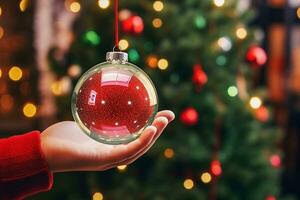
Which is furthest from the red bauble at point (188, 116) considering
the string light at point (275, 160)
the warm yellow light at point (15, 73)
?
the warm yellow light at point (15, 73)

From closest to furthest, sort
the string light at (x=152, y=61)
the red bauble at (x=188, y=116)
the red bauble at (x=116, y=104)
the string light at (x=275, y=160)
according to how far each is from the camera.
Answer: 1. the red bauble at (x=116, y=104)
2. the red bauble at (x=188, y=116)
3. the string light at (x=152, y=61)
4. the string light at (x=275, y=160)

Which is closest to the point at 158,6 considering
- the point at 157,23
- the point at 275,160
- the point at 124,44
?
the point at 157,23

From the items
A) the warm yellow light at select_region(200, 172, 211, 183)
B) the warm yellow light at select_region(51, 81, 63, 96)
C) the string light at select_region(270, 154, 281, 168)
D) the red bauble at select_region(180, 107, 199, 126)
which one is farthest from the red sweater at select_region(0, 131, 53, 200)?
the string light at select_region(270, 154, 281, 168)

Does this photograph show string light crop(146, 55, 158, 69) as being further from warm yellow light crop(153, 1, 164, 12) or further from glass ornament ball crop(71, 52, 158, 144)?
glass ornament ball crop(71, 52, 158, 144)

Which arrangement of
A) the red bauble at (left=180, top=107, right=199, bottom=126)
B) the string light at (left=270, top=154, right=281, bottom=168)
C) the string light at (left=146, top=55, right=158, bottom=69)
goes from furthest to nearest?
the string light at (left=270, top=154, right=281, bottom=168)
the string light at (left=146, top=55, right=158, bottom=69)
the red bauble at (left=180, top=107, right=199, bottom=126)

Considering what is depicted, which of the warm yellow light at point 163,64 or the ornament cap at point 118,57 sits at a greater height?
the ornament cap at point 118,57

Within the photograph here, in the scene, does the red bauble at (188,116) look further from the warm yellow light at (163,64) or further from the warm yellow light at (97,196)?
the warm yellow light at (97,196)

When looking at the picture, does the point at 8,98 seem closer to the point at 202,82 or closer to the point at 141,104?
the point at 202,82
